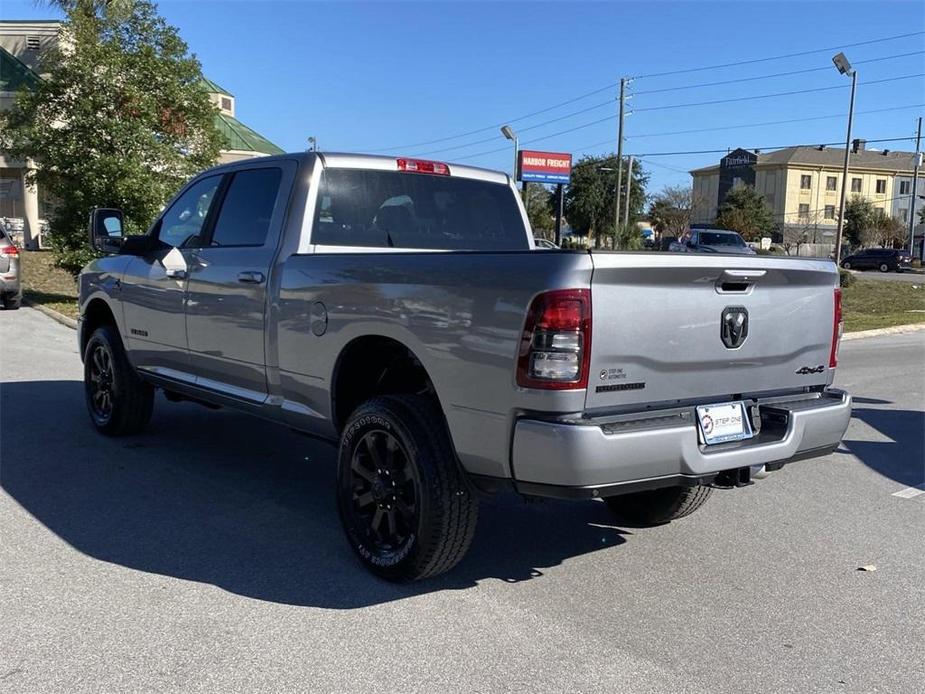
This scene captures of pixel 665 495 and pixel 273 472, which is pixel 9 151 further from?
pixel 665 495

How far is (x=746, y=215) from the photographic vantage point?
6931 cm

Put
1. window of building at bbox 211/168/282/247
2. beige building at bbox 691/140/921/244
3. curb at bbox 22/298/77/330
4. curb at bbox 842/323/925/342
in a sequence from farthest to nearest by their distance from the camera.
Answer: beige building at bbox 691/140/921/244 < curb at bbox 842/323/925/342 < curb at bbox 22/298/77/330 < window of building at bbox 211/168/282/247

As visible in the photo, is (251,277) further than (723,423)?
Yes

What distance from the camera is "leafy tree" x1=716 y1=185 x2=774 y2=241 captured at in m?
65.8

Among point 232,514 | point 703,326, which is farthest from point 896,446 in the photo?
point 232,514

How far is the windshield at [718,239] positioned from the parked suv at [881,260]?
26.9 meters

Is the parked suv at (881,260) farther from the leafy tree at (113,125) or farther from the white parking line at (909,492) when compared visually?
the white parking line at (909,492)

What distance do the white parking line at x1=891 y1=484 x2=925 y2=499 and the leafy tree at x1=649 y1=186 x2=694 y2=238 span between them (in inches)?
2617

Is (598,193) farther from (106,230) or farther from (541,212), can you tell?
(106,230)

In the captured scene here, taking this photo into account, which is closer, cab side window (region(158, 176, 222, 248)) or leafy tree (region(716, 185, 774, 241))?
cab side window (region(158, 176, 222, 248))

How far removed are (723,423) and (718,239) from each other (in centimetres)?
2717

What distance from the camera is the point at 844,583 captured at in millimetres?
4305

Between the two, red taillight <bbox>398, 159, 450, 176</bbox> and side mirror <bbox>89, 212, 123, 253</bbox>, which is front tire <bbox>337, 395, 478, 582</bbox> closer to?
red taillight <bbox>398, 159, 450, 176</bbox>

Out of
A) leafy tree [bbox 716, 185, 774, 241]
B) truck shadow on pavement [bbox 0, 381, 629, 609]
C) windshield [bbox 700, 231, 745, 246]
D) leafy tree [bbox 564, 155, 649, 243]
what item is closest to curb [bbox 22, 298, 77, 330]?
truck shadow on pavement [bbox 0, 381, 629, 609]
